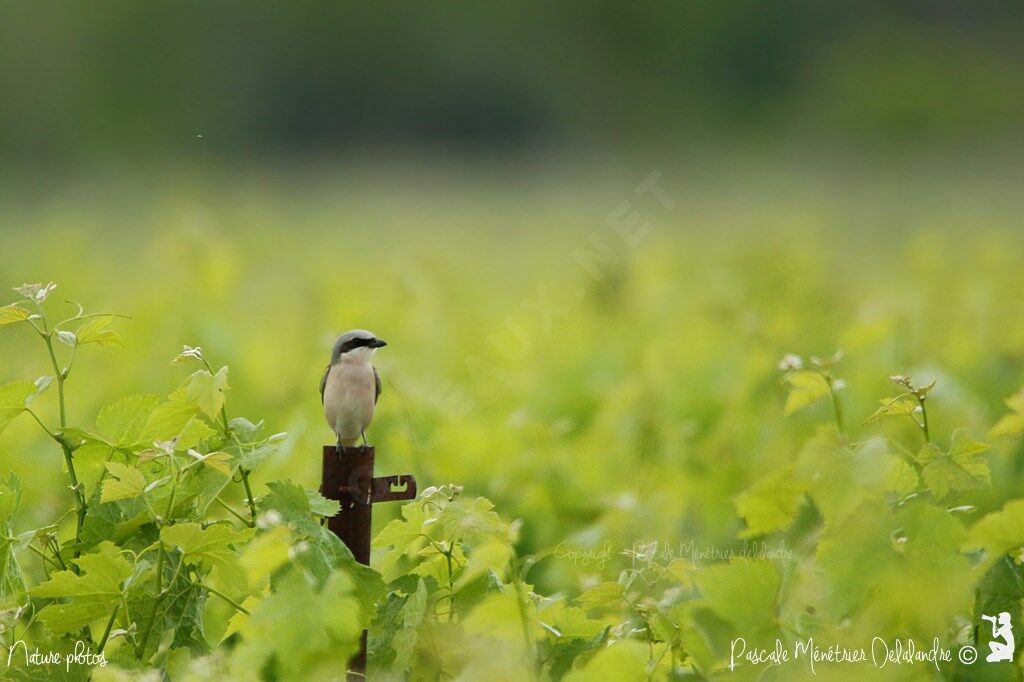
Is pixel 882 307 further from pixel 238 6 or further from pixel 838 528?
pixel 238 6

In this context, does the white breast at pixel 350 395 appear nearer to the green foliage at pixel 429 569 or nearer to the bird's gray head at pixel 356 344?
the bird's gray head at pixel 356 344

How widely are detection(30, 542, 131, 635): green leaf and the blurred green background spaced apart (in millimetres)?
613

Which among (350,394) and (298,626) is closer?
(298,626)

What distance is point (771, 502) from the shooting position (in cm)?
143

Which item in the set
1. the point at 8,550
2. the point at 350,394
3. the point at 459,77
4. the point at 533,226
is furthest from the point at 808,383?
the point at 459,77

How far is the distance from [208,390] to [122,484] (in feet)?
0.53

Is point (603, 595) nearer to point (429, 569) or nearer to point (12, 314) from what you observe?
point (429, 569)

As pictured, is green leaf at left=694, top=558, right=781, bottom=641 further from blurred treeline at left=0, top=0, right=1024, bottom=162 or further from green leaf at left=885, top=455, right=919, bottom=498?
blurred treeline at left=0, top=0, right=1024, bottom=162

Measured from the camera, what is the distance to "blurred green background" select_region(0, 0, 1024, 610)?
386 cm

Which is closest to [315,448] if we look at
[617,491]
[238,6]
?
[617,491]

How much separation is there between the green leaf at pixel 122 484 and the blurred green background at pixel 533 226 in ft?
1.66

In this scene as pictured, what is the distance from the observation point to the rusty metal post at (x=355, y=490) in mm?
1483

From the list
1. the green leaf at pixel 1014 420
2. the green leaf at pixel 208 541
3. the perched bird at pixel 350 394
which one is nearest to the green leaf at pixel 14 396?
the green leaf at pixel 208 541

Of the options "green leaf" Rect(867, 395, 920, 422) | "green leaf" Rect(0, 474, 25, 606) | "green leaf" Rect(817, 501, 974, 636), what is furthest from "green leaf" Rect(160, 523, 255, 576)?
"green leaf" Rect(867, 395, 920, 422)
